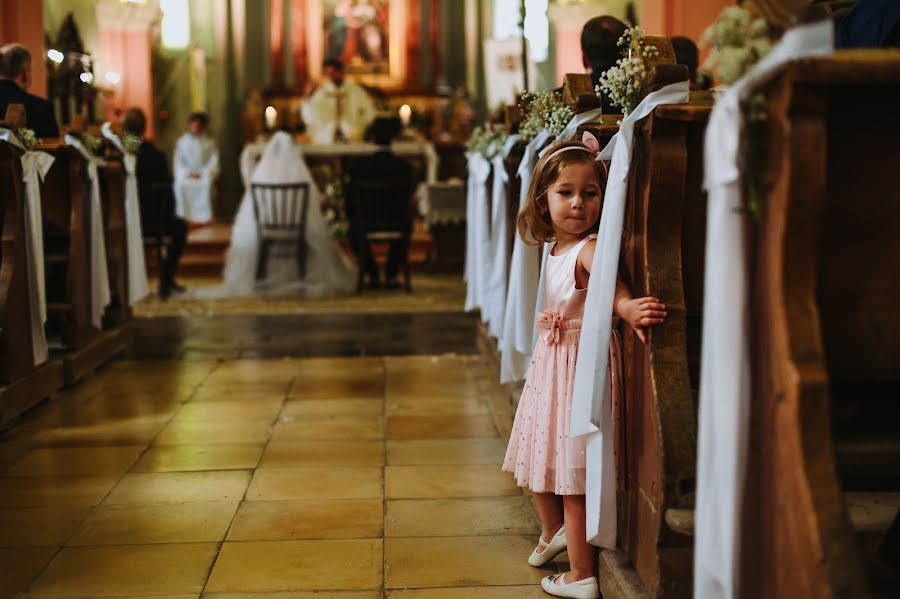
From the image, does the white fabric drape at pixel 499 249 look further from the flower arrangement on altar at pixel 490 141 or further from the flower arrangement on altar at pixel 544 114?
the flower arrangement on altar at pixel 544 114

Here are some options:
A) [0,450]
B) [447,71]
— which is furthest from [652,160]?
[447,71]

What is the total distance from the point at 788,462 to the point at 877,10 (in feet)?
4.98

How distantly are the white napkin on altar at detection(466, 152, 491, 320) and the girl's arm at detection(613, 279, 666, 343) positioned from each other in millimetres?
3111

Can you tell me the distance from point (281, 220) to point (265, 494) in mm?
5671

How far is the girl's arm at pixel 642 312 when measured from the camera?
212 centimetres

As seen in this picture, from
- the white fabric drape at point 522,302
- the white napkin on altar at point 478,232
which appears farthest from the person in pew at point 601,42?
the white napkin on altar at point 478,232

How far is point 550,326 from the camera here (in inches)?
102

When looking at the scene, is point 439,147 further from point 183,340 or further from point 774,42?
point 774,42

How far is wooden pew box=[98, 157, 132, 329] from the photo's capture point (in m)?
5.94

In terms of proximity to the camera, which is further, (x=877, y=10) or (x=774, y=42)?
(x=877, y=10)

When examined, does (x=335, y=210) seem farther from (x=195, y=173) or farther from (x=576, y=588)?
(x=576, y=588)

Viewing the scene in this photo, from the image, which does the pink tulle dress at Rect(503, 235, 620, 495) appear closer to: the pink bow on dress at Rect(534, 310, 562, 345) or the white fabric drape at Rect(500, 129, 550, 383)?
the pink bow on dress at Rect(534, 310, 562, 345)

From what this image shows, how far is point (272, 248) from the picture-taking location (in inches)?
354

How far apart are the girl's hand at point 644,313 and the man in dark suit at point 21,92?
12.6 feet
